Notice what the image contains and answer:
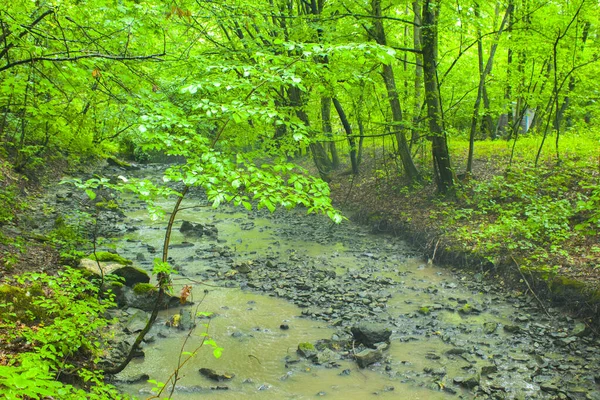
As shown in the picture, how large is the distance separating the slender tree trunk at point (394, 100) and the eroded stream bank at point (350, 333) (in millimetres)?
3986

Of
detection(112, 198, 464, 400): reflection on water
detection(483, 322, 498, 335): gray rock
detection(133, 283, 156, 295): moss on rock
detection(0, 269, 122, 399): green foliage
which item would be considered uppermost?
detection(0, 269, 122, 399): green foliage

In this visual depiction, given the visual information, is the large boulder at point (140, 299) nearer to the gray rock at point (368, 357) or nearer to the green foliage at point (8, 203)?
the green foliage at point (8, 203)

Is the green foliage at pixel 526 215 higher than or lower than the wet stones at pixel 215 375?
higher

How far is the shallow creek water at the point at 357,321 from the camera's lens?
6098mm

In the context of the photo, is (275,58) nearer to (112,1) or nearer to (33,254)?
(112,1)

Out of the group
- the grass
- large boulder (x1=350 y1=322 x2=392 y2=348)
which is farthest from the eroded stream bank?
the grass

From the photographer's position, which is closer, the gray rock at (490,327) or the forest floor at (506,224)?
the gray rock at (490,327)

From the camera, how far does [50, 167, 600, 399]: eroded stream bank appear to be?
20.0 feet

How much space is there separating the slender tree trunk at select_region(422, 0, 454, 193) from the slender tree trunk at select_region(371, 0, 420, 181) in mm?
1082

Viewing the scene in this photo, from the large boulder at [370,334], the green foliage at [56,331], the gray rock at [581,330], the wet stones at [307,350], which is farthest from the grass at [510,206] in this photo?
the green foliage at [56,331]

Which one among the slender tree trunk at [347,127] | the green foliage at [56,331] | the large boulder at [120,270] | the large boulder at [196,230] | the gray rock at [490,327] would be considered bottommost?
the gray rock at [490,327]

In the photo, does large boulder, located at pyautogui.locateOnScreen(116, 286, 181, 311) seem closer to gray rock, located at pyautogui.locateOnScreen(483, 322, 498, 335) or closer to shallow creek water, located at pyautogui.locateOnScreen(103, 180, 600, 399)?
shallow creek water, located at pyautogui.locateOnScreen(103, 180, 600, 399)

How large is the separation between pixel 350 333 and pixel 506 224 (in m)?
5.11

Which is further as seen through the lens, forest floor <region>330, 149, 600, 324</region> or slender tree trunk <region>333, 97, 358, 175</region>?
slender tree trunk <region>333, 97, 358, 175</region>
